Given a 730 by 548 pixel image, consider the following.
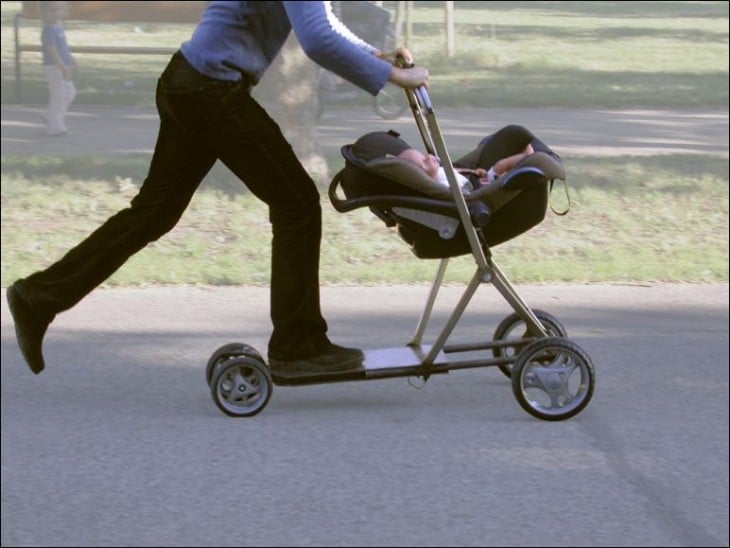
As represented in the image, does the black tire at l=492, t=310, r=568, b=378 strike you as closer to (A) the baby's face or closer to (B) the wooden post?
(A) the baby's face

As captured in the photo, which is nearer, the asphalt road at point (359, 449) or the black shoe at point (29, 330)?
the black shoe at point (29, 330)

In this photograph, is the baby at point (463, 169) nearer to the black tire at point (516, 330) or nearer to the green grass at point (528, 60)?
the black tire at point (516, 330)

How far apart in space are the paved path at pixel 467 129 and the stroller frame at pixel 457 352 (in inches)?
14.8

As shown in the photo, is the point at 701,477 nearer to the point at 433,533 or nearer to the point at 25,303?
the point at 433,533

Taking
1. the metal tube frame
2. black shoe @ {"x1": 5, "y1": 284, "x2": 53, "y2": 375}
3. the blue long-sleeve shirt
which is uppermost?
the blue long-sleeve shirt

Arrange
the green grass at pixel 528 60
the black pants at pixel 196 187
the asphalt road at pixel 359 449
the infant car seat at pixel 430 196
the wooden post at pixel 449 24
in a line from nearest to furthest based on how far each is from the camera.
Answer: the black pants at pixel 196 187 < the infant car seat at pixel 430 196 < the wooden post at pixel 449 24 < the green grass at pixel 528 60 < the asphalt road at pixel 359 449

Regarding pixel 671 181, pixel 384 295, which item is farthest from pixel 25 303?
pixel 384 295

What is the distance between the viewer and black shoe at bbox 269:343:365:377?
127 inches

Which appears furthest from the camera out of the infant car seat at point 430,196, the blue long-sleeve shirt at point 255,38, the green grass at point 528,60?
the green grass at point 528,60

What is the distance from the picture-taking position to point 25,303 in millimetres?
3039

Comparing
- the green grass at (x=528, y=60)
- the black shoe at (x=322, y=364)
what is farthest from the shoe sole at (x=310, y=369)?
the green grass at (x=528, y=60)

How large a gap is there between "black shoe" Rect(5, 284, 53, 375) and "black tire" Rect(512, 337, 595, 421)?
3.22 feet

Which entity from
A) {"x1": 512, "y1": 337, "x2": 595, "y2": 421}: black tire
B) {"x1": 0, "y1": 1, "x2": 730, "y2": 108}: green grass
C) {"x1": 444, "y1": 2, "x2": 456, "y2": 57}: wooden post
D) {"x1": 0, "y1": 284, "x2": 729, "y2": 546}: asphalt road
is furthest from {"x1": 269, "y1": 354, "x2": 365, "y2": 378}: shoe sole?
{"x1": 0, "y1": 284, "x2": 729, "y2": 546}: asphalt road

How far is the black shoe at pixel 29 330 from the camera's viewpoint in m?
3.02
